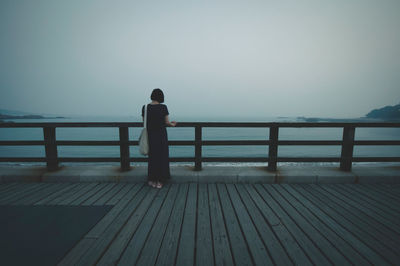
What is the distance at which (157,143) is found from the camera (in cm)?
343

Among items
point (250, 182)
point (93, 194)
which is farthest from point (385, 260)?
point (93, 194)

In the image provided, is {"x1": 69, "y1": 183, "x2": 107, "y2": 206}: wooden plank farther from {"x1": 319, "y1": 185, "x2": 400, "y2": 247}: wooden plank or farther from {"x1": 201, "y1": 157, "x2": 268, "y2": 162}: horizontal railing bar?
{"x1": 319, "y1": 185, "x2": 400, "y2": 247}: wooden plank

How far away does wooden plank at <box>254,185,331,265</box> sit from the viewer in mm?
1800

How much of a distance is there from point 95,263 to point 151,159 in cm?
191

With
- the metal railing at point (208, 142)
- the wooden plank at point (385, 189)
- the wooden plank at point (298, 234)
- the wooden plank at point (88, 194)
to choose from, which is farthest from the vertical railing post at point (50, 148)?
the wooden plank at point (385, 189)

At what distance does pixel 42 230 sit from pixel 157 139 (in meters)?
1.99

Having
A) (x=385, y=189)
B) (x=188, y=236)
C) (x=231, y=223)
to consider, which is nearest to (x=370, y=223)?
(x=385, y=189)

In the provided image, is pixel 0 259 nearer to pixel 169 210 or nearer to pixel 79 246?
pixel 79 246

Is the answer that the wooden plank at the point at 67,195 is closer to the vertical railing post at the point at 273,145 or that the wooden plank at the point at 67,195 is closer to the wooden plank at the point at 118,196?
the wooden plank at the point at 118,196

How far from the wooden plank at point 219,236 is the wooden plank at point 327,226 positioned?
106 cm

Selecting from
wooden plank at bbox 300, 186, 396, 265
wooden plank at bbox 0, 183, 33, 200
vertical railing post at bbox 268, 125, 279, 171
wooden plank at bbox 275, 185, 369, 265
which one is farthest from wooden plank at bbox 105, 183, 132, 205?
wooden plank at bbox 300, 186, 396, 265

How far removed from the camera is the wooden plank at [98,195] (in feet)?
9.75

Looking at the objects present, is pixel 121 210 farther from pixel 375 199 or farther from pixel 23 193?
pixel 375 199

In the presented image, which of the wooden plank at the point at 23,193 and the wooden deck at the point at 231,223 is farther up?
the wooden deck at the point at 231,223
